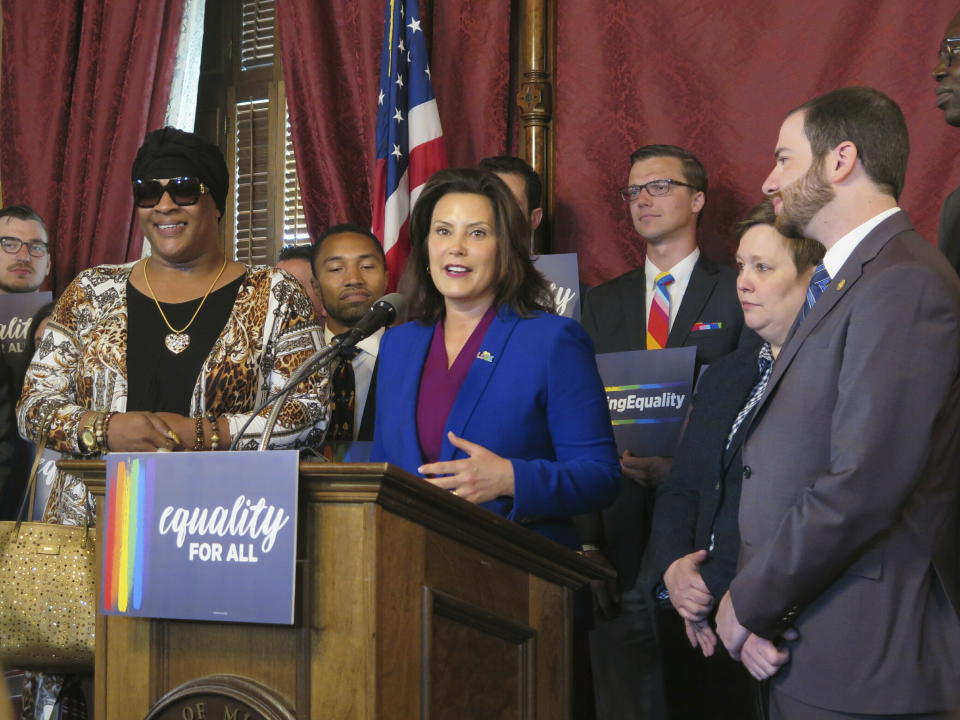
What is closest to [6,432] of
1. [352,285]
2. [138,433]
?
[352,285]

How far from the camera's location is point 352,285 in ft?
13.7

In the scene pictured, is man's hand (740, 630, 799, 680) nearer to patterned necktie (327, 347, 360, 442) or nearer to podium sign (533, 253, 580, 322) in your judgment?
patterned necktie (327, 347, 360, 442)

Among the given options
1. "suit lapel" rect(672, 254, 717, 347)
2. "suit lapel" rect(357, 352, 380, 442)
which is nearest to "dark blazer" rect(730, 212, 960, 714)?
"suit lapel" rect(672, 254, 717, 347)

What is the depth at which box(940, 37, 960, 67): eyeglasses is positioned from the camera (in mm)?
3182

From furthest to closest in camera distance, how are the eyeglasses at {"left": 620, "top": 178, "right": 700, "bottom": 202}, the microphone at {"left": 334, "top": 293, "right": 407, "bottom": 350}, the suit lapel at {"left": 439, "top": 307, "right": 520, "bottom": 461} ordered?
the eyeglasses at {"left": 620, "top": 178, "right": 700, "bottom": 202}
the suit lapel at {"left": 439, "top": 307, "right": 520, "bottom": 461}
the microphone at {"left": 334, "top": 293, "right": 407, "bottom": 350}

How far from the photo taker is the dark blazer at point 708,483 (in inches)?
105

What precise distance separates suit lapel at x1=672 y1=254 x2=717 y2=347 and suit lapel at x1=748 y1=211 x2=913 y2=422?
1557mm

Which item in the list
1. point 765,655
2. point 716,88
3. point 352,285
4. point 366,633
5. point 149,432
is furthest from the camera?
point 716,88

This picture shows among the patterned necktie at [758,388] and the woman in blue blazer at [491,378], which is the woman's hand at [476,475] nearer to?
the woman in blue blazer at [491,378]

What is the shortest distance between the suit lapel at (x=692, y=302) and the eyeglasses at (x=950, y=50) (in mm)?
989

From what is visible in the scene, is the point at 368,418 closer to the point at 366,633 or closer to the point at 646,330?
the point at 646,330

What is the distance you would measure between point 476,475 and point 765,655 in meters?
0.62

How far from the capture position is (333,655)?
5.75 ft

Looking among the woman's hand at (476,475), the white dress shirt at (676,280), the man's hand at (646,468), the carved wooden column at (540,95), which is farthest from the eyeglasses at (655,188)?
the woman's hand at (476,475)
